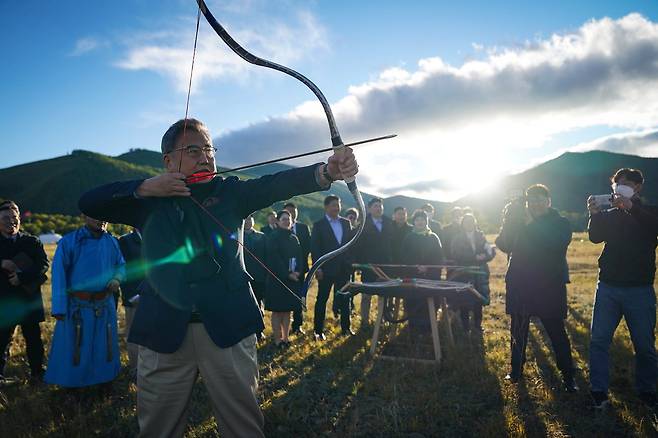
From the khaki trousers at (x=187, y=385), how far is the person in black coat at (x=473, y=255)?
6.84 meters

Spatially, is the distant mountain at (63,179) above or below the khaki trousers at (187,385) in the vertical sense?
above

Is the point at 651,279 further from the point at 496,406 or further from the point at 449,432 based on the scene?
the point at 449,432

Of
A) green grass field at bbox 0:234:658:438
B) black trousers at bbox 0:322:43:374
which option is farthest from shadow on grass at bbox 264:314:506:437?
black trousers at bbox 0:322:43:374

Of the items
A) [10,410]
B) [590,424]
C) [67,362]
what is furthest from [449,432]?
[10,410]

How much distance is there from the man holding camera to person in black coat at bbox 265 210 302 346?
15.3 feet

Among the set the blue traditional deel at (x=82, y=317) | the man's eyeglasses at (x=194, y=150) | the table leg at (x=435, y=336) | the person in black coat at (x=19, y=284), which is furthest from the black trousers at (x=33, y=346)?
the table leg at (x=435, y=336)

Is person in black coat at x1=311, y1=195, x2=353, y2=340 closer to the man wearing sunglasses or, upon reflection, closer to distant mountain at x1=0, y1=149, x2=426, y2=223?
the man wearing sunglasses

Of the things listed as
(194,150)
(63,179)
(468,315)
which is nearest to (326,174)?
(194,150)

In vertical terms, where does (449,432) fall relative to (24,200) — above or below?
below

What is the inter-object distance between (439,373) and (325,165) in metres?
4.44

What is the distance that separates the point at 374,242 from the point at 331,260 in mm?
1345

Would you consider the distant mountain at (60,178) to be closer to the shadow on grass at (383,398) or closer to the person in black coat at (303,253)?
the person in black coat at (303,253)

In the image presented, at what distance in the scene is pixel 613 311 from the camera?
468 cm

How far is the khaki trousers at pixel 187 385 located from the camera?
94.0 inches
